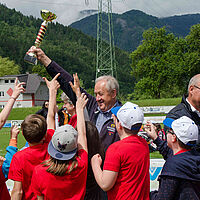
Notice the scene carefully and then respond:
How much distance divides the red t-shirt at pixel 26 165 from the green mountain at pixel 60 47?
350 ft

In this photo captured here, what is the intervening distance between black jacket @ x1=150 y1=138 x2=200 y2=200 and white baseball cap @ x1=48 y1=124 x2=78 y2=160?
94 cm

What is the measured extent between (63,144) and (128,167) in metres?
0.70

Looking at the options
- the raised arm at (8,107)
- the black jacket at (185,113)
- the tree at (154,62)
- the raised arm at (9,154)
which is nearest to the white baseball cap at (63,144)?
the raised arm at (9,154)

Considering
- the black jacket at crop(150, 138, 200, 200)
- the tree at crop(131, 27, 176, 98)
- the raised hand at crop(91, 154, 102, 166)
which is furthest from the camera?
the tree at crop(131, 27, 176, 98)

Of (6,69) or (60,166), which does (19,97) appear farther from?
(60,166)

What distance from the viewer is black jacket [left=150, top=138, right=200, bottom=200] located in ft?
7.73

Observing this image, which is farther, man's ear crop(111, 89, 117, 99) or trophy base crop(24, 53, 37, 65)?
man's ear crop(111, 89, 117, 99)

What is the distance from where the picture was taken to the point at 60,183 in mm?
2498

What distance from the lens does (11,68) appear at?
85.5 meters

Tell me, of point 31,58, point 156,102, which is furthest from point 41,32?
point 156,102

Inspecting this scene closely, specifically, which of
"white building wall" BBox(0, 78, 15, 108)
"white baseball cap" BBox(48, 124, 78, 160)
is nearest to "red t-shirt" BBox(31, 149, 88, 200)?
"white baseball cap" BBox(48, 124, 78, 160)

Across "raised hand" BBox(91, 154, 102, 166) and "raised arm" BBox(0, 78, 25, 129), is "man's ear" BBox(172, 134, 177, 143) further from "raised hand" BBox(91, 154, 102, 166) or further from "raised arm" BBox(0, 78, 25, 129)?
"raised arm" BBox(0, 78, 25, 129)

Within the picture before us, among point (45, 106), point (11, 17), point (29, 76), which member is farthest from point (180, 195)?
point (11, 17)

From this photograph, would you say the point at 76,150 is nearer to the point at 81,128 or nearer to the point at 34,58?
the point at 81,128
